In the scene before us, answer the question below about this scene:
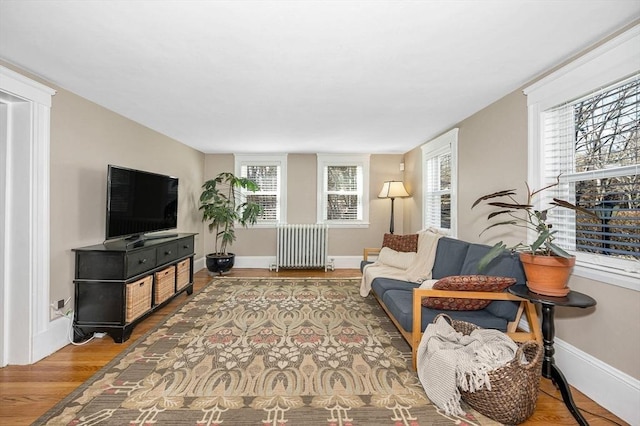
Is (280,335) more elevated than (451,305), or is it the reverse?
(451,305)

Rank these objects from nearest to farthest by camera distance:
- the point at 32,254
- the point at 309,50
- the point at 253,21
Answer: the point at 253,21, the point at 309,50, the point at 32,254

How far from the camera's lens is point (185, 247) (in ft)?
12.2

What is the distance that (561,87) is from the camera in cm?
201

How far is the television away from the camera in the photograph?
267 centimetres

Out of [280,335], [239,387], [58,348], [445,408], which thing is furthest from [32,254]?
[445,408]

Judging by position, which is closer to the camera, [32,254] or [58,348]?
[32,254]

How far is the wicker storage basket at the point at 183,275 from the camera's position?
349cm

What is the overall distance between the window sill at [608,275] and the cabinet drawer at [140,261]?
11.9ft

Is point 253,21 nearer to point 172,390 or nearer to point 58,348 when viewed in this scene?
point 172,390

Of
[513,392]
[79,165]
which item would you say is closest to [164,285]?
[79,165]

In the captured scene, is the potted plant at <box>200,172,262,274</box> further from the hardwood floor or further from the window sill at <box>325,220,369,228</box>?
the hardwood floor

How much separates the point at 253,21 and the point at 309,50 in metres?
0.42

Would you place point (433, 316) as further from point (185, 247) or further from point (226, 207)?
point (226, 207)

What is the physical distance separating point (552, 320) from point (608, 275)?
0.44 m
